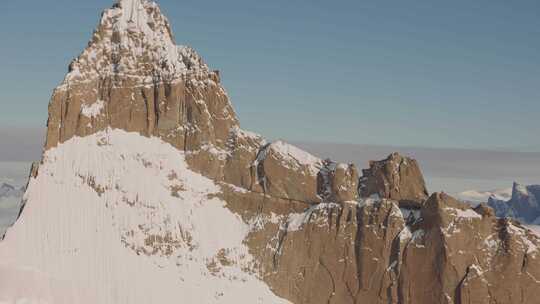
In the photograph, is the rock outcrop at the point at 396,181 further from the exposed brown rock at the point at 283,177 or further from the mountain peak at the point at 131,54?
the mountain peak at the point at 131,54

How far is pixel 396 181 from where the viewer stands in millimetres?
194000

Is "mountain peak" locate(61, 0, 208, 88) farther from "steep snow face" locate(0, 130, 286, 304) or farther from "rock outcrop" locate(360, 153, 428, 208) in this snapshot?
"rock outcrop" locate(360, 153, 428, 208)

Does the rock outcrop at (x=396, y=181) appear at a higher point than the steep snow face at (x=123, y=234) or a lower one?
higher

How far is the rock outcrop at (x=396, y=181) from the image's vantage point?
634 feet

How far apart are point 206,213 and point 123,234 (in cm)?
2192

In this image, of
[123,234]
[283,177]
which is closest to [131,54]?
[123,234]

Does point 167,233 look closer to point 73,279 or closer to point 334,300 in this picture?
point 73,279

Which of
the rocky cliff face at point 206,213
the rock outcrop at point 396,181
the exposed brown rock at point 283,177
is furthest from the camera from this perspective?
the rock outcrop at point 396,181

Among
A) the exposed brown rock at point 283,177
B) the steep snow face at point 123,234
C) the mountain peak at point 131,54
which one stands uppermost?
the mountain peak at point 131,54

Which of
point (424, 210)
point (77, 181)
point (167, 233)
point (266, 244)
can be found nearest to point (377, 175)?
point (424, 210)

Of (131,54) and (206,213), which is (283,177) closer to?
(206,213)

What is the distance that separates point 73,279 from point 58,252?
26.9 ft

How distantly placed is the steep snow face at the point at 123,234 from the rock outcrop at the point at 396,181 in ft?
123

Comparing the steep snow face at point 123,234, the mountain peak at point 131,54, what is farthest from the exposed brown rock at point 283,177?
the mountain peak at point 131,54
